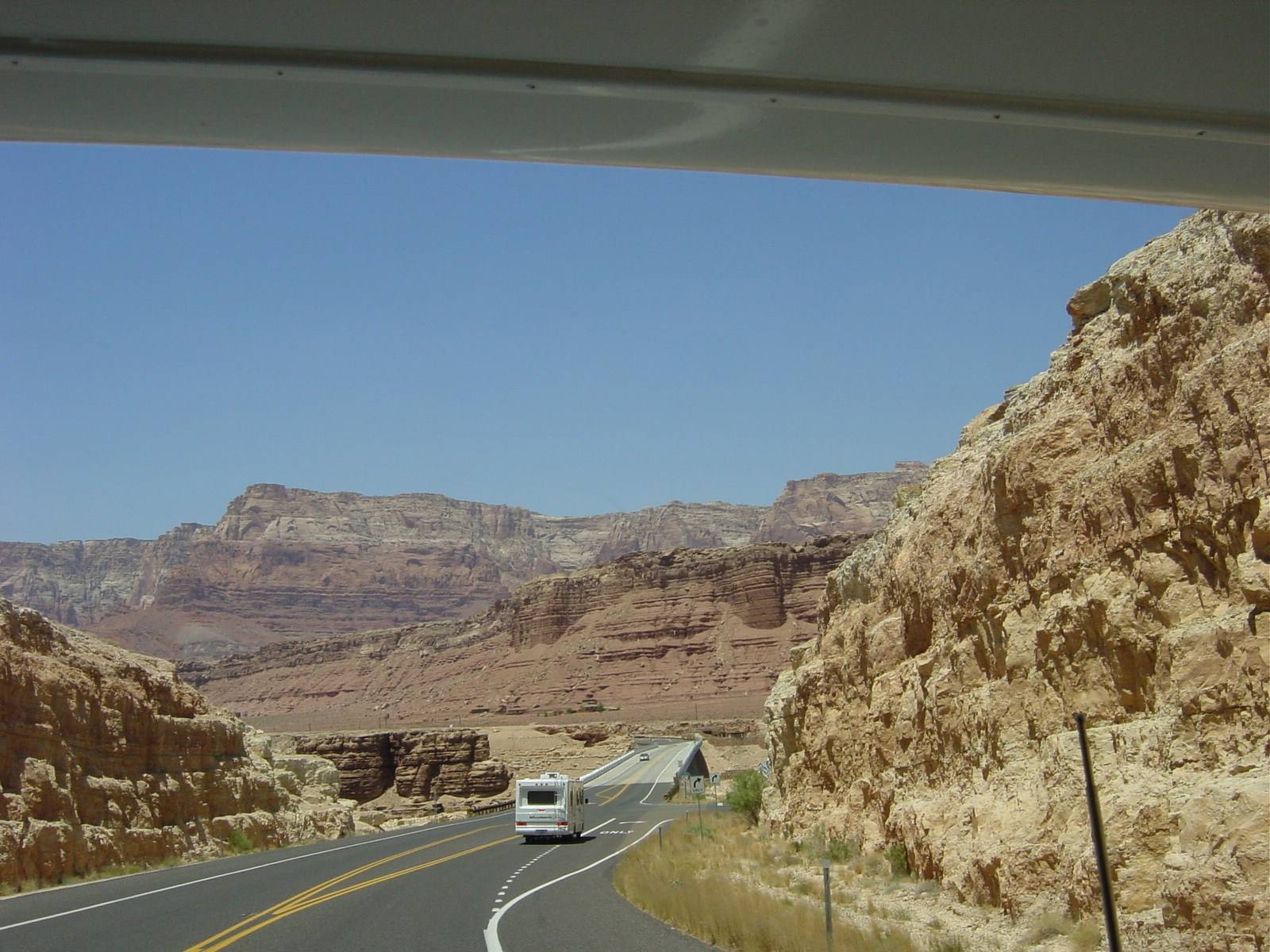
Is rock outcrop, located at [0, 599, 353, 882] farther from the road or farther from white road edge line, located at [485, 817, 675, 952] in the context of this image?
white road edge line, located at [485, 817, 675, 952]

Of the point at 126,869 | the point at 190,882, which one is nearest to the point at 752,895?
the point at 190,882

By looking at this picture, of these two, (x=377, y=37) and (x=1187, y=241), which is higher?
(x=1187, y=241)

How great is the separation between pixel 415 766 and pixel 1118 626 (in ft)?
177

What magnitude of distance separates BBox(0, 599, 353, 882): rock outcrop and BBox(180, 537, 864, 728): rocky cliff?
81.9 meters

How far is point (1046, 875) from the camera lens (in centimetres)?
1058

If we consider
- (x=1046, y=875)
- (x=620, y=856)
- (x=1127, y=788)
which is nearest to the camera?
(x=1127, y=788)

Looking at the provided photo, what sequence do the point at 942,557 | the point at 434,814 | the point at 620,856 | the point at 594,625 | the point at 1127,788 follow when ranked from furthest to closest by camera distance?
the point at 594,625, the point at 434,814, the point at 620,856, the point at 942,557, the point at 1127,788

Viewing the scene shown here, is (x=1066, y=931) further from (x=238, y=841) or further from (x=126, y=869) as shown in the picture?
(x=238, y=841)

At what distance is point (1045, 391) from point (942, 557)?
125 inches

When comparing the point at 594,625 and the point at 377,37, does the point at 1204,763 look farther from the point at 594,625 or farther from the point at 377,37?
the point at 594,625

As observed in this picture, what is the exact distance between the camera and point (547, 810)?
31.8 metres

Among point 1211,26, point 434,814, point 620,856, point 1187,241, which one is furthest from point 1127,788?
point 434,814

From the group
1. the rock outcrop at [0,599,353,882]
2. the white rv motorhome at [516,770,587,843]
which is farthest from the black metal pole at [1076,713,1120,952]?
the white rv motorhome at [516,770,587,843]

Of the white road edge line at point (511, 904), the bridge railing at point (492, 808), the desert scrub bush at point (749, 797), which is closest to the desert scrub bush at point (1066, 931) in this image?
the white road edge line at point (511, 904)
